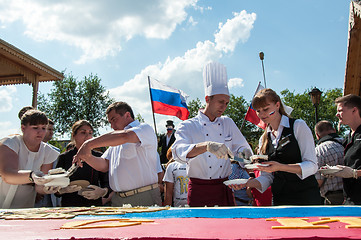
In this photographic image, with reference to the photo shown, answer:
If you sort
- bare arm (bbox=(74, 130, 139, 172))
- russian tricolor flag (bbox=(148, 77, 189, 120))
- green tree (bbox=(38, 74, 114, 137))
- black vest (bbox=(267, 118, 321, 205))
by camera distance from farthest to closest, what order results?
green tree (bbox=(38, 74, 114, 137)), russian tricolor flag (bbox=(148, 77, 189, 120)), bare arm (bbox=(74, 130, 139, 172)), black vest (bbox=(267, 118, 321, 205))

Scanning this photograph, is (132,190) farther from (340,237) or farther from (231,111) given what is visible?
(231,111)

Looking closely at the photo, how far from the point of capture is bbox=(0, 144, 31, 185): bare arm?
2.43 m

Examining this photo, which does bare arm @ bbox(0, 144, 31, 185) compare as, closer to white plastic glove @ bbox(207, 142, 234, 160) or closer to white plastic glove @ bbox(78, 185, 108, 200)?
white plastic glove @ bbox(78, 185, 108, 200)

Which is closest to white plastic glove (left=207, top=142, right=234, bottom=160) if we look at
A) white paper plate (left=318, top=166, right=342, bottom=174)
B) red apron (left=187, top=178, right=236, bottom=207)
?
red apron (left=187, top=178, right=236, bottom=207)

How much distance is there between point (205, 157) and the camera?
98.1 inches

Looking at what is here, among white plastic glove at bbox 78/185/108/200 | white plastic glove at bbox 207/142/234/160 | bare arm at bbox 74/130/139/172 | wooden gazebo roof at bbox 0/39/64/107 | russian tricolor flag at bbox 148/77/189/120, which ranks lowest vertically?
white plastic glove at bbox 78/185/108/200

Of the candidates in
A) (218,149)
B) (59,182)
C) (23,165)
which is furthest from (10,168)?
(218,149)

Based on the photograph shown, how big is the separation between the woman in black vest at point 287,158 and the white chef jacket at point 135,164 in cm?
87

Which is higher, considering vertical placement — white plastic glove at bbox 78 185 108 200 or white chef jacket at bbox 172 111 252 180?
white chef jacket at bbox 172 111 252 180

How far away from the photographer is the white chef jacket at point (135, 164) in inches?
104

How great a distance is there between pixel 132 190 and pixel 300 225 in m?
1.83

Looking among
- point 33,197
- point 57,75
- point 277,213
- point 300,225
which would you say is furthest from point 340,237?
point 57,75

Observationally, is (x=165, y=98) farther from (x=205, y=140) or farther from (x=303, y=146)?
(x=303, y=146)

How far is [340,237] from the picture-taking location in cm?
81
